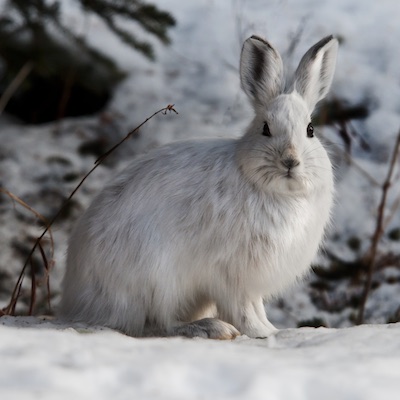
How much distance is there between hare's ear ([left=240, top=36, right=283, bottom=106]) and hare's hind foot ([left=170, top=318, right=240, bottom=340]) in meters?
0.87

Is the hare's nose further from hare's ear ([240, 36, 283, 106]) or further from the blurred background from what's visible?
the blurred background

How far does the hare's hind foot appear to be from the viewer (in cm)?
295

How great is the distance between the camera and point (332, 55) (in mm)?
3271

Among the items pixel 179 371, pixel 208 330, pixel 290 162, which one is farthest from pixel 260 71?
pixel 179 371

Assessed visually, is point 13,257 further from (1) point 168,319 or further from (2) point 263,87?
(2) point 263,87

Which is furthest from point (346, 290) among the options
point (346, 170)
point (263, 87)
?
point (263, 87)

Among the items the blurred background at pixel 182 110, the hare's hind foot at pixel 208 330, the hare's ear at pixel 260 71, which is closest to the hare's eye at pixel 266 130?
the hare's ear at pixel 260 71

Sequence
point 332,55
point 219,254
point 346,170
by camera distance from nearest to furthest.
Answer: point 219,254 → point 332,55 → point 346,170

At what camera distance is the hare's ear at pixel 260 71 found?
10.2 ft

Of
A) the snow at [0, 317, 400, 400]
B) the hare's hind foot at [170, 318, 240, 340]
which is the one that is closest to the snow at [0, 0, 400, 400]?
the snow at [0, 317, 400, 400]

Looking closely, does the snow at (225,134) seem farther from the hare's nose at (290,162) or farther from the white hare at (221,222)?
the hare's nose at (290,162)

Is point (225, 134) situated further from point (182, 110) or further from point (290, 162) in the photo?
point (182, 110)

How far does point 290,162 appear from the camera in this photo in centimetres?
287

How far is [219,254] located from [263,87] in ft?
2.23
